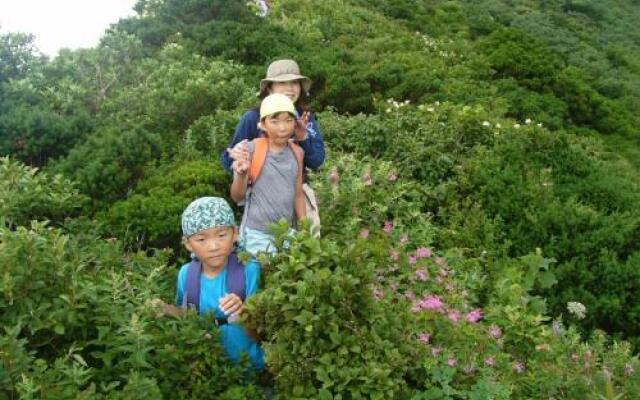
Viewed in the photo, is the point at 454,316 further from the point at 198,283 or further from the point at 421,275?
the point at 198,283

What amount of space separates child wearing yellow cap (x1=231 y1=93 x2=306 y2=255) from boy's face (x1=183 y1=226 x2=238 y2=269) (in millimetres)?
477

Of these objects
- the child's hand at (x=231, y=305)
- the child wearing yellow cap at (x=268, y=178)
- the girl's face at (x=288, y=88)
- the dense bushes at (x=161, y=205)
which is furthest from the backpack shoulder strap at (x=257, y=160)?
the dense bushes at (x=161, y=205)

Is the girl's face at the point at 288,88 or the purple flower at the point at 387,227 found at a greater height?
the girl's face at the point at 288,88

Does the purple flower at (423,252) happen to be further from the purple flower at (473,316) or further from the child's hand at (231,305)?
the child's hand at (231,305)

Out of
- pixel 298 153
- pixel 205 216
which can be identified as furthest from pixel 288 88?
pixel 205 216

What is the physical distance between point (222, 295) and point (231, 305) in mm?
240

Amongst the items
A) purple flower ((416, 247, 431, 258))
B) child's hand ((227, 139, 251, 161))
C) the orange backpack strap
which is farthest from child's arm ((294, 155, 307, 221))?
purple flower ((416, 247, 431, 258))

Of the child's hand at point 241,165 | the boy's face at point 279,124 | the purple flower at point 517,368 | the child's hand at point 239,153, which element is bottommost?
the purple flower at point 517,368

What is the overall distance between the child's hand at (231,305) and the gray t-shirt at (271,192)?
83 cm

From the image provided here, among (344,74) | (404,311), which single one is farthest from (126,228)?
(344,74)

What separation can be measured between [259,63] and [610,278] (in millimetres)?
6370

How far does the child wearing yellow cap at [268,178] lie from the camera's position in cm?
412

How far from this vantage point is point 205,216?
Answer: 3625 millimetres

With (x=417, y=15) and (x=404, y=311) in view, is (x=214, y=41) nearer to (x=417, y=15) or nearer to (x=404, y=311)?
(x=404, y=311)
